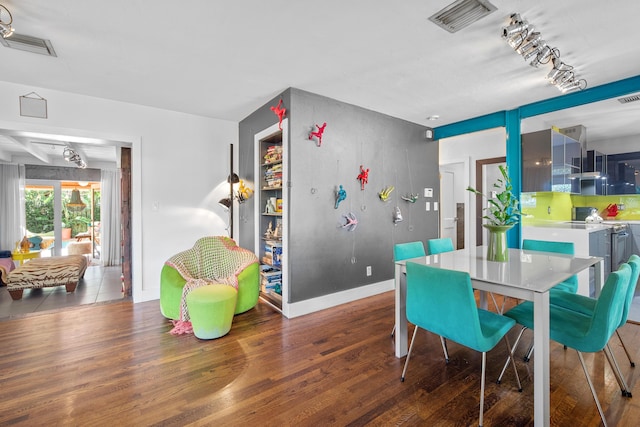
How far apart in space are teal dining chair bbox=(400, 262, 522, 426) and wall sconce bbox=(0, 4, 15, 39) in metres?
3.06

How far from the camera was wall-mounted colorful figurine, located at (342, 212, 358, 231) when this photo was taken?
3.56 m

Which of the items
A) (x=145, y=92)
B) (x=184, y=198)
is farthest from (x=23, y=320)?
(x=145, y=92)

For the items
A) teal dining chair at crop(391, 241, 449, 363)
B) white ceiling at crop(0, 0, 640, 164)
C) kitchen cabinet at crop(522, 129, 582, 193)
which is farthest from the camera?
kitchen cabinet at crop(522, 129, 582, 193)

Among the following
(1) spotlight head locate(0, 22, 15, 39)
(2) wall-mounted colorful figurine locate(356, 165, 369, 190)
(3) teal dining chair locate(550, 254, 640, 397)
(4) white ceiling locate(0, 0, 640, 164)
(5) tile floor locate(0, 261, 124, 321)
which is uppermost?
(4) white ceiling locate(0, 0, 640, 164)

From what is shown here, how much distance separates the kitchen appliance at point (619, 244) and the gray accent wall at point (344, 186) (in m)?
2.43

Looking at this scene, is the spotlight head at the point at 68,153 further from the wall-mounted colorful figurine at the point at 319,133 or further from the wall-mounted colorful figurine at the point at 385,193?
the wall-mounted colorful figurine at the point at 385,193

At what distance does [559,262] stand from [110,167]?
342 inches

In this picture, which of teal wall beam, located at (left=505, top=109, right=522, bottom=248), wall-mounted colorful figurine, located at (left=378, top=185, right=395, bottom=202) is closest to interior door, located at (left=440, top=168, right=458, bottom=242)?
teal wall beam, located at (left=505, top=109, right=522, bottom=248)

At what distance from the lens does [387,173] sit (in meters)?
4.11

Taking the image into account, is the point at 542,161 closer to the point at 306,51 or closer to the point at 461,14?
the point at 461,14

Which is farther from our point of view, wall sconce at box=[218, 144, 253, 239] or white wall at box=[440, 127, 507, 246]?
white wall at box=[440, 127, 507, 246]

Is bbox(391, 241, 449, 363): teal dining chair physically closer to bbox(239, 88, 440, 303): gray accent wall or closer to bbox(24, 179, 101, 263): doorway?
bbox(239, 88, 440, 303): gray accent wall

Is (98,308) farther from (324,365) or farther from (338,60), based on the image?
(338,60)

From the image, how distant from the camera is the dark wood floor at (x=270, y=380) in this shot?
65.6 inches
